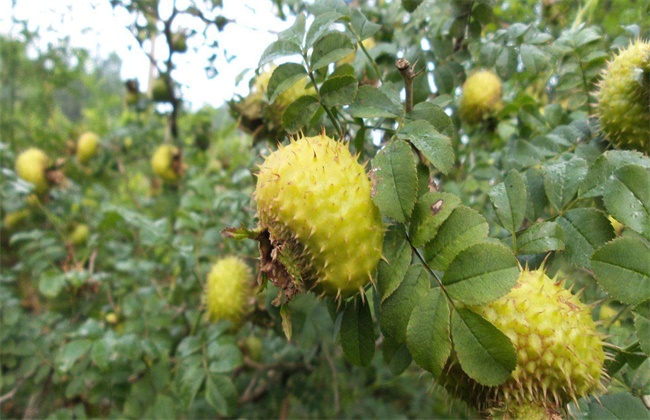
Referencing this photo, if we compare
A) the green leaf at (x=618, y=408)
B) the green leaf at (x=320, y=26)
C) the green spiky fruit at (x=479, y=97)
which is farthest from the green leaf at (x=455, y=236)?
the green spiky fruit at (x=479, y=97)

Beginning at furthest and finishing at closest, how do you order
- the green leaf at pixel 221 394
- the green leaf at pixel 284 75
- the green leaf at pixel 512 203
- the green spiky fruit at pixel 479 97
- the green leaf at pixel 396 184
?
1. the green spiky fruit at pixel 479 97
2. the green leaf at pixel 221 394
3. the green leaf at pixel 284 75
4. the green leaf at pixel 512 203
5. the green leaf at pixel 396 184

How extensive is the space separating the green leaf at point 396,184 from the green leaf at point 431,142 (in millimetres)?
37

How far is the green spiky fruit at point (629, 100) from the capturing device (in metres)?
1.40

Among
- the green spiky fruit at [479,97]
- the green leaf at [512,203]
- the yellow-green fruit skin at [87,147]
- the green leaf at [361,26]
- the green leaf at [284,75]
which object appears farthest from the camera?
the yellow-green fruit skin at [87,147]

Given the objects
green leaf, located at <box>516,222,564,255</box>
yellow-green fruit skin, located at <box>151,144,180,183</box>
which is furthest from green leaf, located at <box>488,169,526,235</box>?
yellow-green fruit skin, located at <box>151,144,180,183</box>

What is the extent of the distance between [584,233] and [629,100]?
0.54 metres

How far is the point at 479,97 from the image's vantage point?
2.28m

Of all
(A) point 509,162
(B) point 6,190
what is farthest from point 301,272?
(B) point 6,190

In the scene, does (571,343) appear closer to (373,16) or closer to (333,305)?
(333,305)

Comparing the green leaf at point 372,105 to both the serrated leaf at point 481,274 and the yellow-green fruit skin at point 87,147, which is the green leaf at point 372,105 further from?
the yellow-green fruit skin at point 87,147

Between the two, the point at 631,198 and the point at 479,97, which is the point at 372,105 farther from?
the point at 479,97

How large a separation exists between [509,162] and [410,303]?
2.71 ft

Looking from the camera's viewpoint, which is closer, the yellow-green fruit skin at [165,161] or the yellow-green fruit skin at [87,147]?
the yellow-green fruit skin at [165,161]

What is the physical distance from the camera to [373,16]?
2.29 m
